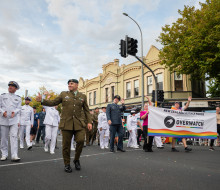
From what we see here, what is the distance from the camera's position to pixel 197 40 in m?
15.6

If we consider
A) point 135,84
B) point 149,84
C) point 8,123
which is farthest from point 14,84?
point 135,84

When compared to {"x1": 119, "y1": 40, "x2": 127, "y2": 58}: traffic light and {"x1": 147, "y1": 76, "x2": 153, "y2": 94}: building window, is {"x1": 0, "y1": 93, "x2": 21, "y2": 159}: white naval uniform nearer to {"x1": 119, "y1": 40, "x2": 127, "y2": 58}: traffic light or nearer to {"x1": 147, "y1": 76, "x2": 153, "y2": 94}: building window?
{"x1": 119, "y1": 40, "x2": 127, "y2": 58}: traffic light

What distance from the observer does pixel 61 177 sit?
410 centimetres

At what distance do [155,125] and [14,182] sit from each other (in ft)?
21.8

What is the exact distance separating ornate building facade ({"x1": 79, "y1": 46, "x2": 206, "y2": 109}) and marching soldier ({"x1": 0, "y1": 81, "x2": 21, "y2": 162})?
1633 cm

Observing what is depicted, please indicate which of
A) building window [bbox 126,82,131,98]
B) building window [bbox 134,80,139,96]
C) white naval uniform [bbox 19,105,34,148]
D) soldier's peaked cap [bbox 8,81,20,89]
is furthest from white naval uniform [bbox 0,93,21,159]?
building window [bbox 126,82,131,98]

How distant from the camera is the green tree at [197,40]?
49.9 ft

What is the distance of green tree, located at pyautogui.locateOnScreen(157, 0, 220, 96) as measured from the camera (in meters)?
15.2

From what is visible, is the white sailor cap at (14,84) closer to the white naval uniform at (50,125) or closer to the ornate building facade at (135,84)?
the white naval uniform at (50,125)

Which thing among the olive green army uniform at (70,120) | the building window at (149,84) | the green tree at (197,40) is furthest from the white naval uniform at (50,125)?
the building window at (149,84)

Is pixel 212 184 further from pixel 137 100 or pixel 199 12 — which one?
pixel 137 100

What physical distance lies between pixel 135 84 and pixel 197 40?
1404 cm

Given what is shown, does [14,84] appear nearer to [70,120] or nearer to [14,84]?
[14,84]

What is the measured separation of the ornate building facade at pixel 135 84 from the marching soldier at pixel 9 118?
53.6 feet
